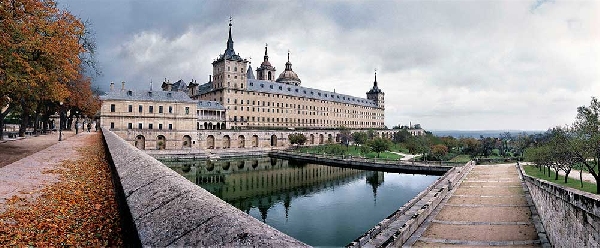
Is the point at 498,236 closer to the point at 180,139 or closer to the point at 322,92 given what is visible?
the point at 180,139

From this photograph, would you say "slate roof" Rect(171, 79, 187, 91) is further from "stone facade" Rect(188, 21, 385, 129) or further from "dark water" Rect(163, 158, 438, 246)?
"dark water" Rect(163, 158, 438, 246)

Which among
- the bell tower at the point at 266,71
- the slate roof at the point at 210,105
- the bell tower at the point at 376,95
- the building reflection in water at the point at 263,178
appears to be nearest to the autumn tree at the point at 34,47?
the building reflection in water at the point at 263,178

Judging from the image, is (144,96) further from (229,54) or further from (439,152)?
(439,152)

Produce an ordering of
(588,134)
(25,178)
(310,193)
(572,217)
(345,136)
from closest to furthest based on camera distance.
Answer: (572,217) < (25,178) < (588,134) < (310,193) < (345,136)

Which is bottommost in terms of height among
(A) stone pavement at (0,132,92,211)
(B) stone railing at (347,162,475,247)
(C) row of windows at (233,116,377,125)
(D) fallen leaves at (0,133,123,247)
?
(B) stone railing at (347,162,475,247)

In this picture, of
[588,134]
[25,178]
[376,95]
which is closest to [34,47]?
[25,178]

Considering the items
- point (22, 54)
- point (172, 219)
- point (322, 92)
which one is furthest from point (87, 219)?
point (322, 92)

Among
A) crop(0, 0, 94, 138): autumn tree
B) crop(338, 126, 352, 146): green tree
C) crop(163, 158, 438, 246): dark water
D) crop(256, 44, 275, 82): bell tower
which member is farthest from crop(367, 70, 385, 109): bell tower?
crop(0, 0, 94, 138): autumn tree

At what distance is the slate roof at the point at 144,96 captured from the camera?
54.3 meters

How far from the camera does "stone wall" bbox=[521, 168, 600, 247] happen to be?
248 inches

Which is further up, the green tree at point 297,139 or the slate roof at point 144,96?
the slate roof at point 144,96

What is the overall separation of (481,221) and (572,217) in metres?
6.66

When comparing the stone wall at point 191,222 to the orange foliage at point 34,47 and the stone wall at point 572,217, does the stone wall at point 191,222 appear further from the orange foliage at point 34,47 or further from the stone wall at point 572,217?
the orange foliage at point 34,47

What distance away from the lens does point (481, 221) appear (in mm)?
13883
